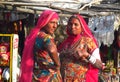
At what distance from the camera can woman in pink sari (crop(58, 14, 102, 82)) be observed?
585 cm

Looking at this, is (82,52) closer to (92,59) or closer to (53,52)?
(92,59)

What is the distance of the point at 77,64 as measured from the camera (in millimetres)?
5965

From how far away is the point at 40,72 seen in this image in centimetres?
565

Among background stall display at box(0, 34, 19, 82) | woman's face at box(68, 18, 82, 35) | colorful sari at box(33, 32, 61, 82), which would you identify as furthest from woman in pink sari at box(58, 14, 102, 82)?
background stall display at box(0, 34, 19, 82)

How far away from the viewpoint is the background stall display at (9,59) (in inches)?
329

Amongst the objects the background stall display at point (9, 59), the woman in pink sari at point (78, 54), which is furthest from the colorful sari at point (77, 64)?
Result: the background stall display at point (9, 59)

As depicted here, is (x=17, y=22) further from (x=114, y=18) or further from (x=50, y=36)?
(x=50, y=36)

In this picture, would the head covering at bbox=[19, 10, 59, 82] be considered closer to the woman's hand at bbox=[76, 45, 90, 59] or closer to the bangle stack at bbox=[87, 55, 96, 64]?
the woman's hand at bbox=[76, 45, 90, 59]

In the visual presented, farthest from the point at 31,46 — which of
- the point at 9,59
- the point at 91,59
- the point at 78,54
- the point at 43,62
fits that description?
the point at 9,59

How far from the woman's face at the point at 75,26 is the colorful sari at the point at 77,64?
0.19 feet

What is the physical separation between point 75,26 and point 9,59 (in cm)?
293

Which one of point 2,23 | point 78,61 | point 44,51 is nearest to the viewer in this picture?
point 44,51

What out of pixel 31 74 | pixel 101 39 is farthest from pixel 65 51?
pixel 101 39

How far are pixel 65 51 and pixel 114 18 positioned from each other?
3185 mm
